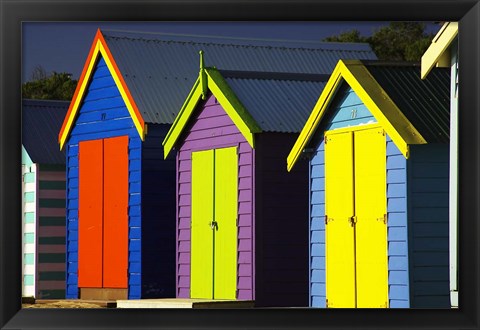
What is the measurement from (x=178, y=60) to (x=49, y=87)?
28.0ft

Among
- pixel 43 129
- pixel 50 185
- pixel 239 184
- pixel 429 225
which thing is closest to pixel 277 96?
pixel 239 184

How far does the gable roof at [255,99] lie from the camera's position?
1877 centimetres

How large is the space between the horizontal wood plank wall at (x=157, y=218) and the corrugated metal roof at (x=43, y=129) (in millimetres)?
4579

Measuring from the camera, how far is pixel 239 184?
1870 centimetres

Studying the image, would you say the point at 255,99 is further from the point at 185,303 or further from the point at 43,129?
the point at 43,129

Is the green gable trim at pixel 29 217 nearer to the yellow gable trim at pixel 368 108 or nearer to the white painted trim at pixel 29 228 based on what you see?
the white painted trim at pixel 29 228

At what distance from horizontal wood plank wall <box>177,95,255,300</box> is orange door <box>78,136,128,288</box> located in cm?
138

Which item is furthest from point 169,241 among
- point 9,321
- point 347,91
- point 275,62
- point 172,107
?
point 9,321

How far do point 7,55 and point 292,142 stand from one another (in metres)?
8.21

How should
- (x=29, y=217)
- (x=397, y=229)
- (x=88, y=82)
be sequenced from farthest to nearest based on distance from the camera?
1. (x=29, y=217)
2. (x=88, y=82)
3. (x=397, y=229)

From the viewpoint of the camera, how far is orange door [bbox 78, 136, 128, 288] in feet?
68.9

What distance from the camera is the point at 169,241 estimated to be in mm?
20672

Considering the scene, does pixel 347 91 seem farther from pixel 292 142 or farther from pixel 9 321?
pixel 9 321

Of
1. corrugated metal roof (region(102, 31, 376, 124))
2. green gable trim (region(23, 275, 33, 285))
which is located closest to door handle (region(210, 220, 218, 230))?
corrugated metal roof (region(102, 31, 376, 124))
